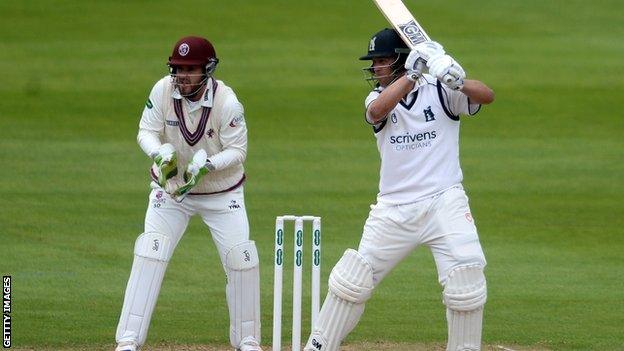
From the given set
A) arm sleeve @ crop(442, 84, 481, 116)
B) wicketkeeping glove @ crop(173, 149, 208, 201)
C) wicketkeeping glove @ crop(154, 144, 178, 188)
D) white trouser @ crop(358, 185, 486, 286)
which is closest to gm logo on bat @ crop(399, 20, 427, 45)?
arm sleeve @ crop(442, 84, 481, 116)

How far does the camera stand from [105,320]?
28.6 feet

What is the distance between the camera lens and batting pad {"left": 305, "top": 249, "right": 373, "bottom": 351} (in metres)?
6.72

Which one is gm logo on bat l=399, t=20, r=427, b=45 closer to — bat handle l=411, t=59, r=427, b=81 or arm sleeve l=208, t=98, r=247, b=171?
bat handle l=411, t=59, r=427, b=81

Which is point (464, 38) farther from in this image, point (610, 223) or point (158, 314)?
point (158, 314)

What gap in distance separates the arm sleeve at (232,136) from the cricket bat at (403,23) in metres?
1.03

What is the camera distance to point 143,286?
23.9 feet

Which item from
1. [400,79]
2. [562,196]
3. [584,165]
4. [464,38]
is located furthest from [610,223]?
[464,38]

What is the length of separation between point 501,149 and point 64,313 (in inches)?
288

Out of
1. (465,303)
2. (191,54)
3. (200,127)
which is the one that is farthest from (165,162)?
(465,303)

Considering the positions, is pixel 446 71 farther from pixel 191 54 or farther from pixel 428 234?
pixel 191 54

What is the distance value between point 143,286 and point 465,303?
1834 mm

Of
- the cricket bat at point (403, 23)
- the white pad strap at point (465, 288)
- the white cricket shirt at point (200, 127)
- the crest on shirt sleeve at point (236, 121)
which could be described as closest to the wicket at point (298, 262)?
the white cricket shirt at point (200, 127)

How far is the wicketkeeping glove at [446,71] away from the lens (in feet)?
20.9

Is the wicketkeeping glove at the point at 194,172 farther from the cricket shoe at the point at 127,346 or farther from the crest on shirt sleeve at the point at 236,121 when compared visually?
the cricket shoe at the point at 127,346
